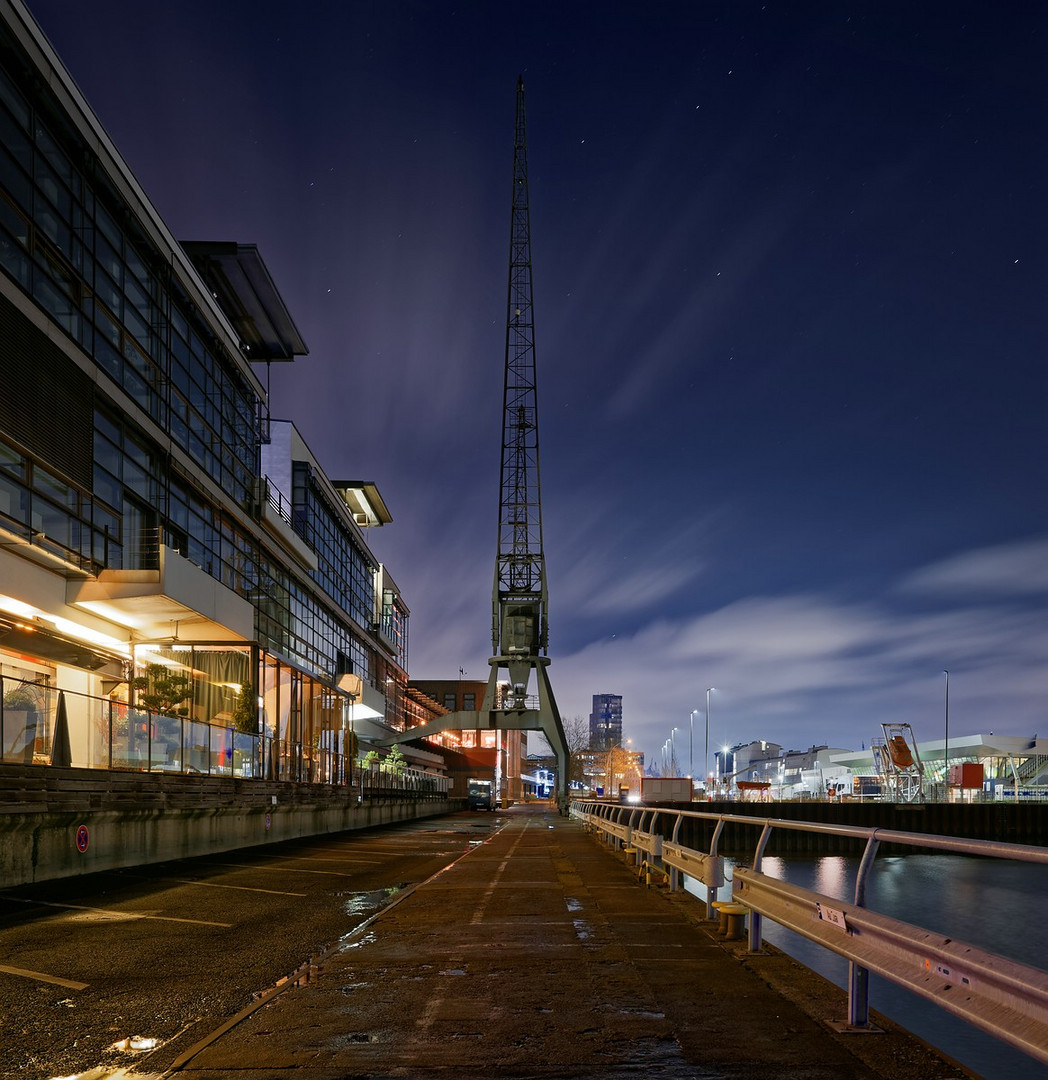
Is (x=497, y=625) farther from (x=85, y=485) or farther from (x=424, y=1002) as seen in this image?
(x=424, y=1002)

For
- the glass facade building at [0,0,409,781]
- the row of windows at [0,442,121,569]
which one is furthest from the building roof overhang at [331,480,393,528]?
the row of windows at [0,442,121,569]

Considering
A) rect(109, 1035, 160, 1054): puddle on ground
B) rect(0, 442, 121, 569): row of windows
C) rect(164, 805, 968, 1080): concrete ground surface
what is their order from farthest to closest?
rect(0, 442, 121, 569): row of windows, rect(109, 1035, 160, 1054): puddle on ground, rect(164, 805, 968, 1080): concrete ground surface

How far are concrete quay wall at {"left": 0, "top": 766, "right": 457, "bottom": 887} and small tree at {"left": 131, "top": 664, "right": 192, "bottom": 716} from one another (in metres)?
3.10

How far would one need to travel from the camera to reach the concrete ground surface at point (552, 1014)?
5531 mm

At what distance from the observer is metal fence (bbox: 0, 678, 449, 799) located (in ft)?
50.7

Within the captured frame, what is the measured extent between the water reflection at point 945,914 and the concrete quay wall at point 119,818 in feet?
32.6

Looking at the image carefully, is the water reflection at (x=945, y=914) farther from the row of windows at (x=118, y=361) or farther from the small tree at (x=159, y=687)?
the row of windows at (x=118, y=361)

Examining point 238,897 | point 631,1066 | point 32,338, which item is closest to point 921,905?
point 238,897

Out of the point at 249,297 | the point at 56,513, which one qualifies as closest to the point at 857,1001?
the point at 56,513

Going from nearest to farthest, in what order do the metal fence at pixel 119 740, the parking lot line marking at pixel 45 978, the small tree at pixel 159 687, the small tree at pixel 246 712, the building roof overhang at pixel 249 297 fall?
1. the parking lot line marking at pixel 45 978
2. the metal fence at pixel 119 740
3. the small tree at pixel 159 687
4. the small tree at pixel 246 712
5. the building roof overhang at pixel 249 297

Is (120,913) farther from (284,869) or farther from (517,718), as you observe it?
(517,718)

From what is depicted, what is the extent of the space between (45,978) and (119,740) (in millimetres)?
11747

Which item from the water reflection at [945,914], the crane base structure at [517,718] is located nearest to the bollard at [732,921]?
the water reflection at [945,914]

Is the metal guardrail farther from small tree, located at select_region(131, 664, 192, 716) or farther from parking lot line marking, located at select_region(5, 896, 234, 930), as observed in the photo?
small tree, located at select_region(131, 664, 192, 716)
